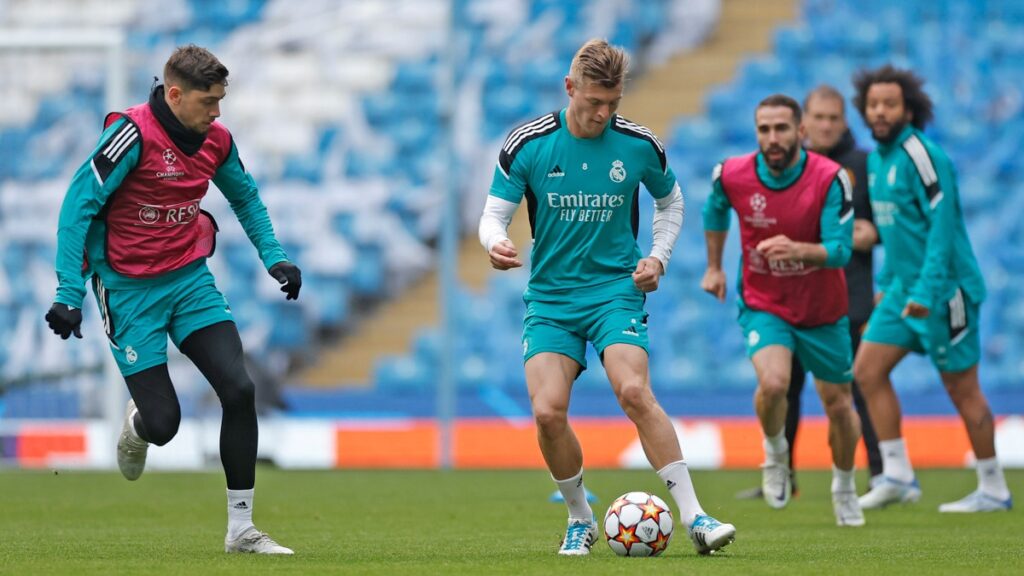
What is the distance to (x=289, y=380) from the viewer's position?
52.6 ft

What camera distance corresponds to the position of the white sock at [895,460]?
974cm

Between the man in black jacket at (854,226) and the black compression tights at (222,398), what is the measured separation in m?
3.97

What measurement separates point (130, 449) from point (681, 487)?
8.17ft

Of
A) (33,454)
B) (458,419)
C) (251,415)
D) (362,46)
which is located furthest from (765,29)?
(251,415)

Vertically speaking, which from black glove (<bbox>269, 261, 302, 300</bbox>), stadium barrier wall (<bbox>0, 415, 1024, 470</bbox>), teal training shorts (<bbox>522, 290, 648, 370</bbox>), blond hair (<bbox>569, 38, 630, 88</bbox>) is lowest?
stadium barrier wall (<bbox>0, 415, 1024, 470</bbox>)

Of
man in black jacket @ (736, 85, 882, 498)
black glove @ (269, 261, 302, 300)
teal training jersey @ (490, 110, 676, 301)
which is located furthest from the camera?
man in black jacket @ (736, 85, 882, 498)

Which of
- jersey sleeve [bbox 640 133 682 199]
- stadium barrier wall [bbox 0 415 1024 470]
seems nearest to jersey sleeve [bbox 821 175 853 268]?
jersey sleeve [bbox 640 133 682 199]

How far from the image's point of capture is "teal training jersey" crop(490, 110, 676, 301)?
676 cm

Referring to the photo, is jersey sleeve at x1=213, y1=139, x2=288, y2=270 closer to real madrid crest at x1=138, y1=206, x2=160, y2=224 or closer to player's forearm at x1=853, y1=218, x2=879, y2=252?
real madrid crest at x1=138, y1=206, x2=160, y2=224

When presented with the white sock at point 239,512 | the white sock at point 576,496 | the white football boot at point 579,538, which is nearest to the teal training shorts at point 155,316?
the white sock at point 239,512

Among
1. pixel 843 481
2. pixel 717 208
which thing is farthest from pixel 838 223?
pixel 843 481

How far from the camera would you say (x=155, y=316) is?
273 inches

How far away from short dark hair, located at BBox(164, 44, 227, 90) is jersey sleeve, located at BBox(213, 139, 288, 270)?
462 mm

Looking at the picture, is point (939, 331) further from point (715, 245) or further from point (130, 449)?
point (130, 449)
